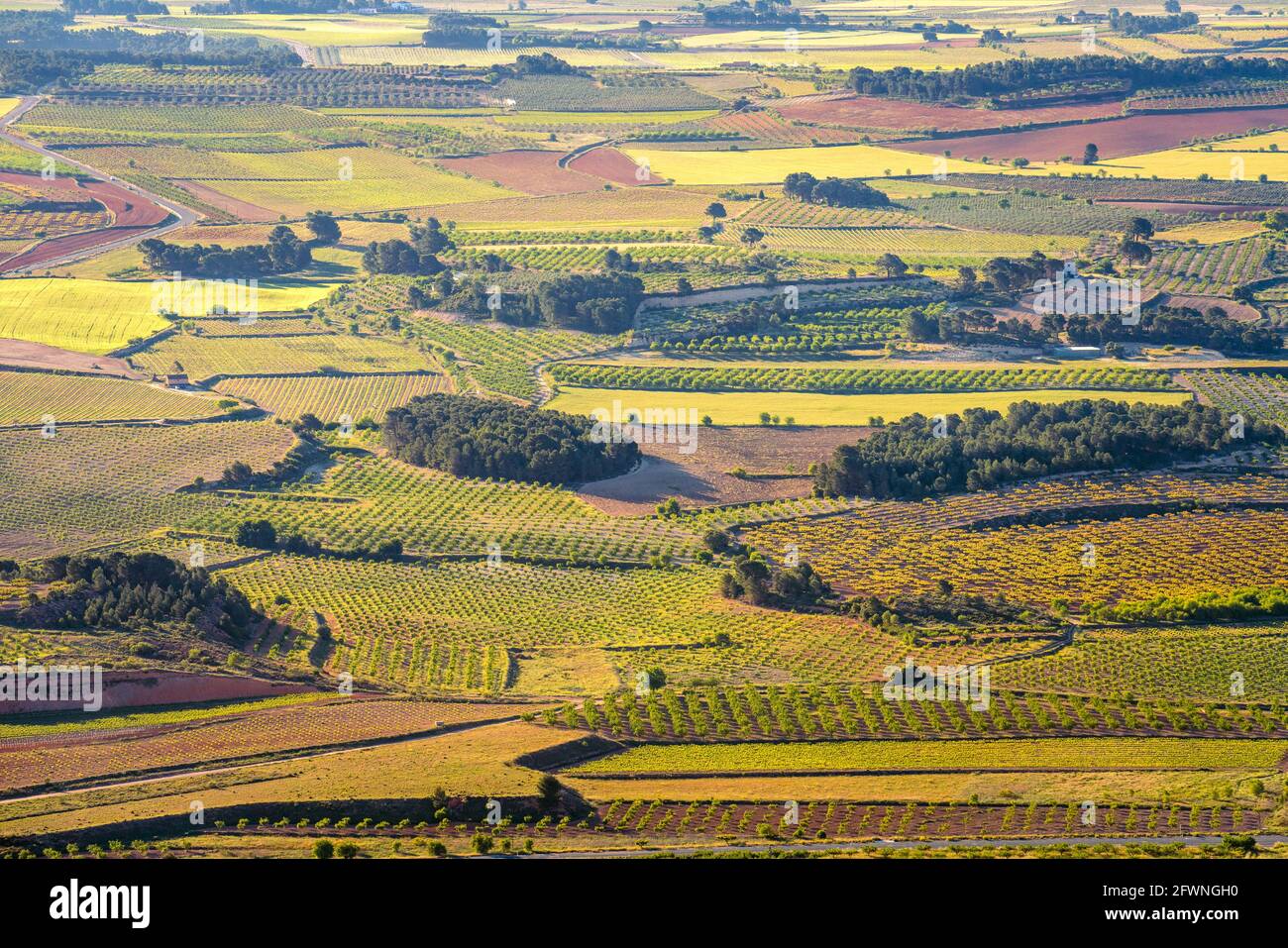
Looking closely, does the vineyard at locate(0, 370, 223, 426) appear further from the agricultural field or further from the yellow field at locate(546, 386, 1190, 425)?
the yellow field at locate(546, 386, 1190, 425)

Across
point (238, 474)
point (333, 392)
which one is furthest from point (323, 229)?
point (238, 474)

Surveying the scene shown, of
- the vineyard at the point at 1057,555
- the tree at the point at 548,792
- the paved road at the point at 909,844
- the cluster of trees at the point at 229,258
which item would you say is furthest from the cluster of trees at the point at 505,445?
the paved road at the point at 909,844

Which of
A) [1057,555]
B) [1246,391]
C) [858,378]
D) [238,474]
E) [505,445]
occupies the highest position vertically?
[858,378]

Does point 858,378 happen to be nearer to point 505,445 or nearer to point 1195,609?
point 505,445

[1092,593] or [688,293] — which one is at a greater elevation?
[688,293]

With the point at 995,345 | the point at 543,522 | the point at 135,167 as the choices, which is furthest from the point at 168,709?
the point at 135,167

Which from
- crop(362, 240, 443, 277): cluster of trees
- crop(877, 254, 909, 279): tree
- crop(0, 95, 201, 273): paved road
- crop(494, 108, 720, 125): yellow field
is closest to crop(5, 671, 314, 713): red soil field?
crop(362, 240, 443, 277): cluster of trees
